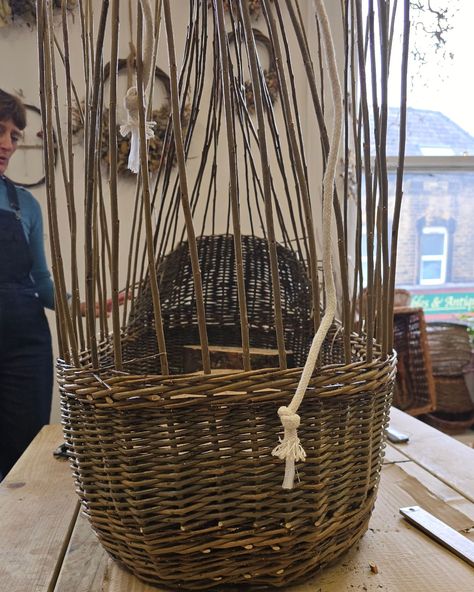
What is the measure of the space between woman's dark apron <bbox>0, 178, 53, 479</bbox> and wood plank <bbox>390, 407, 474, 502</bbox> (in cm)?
105

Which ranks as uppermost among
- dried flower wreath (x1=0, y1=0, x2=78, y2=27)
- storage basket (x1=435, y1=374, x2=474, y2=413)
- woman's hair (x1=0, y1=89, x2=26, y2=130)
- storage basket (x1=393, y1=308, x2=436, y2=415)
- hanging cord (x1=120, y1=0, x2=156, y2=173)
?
dried flower wreath (x1=0, y1=0, x2=78, y2=27)

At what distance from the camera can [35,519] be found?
2.21 feet

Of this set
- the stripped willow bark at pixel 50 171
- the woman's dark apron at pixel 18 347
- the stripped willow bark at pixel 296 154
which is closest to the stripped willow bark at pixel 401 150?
the stripped willow bark at pixel 296 154

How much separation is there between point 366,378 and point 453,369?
160 cm

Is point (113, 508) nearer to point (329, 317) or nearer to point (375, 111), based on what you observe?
point (329, 317)

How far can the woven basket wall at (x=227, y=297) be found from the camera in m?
0.97

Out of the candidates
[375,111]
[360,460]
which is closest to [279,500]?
[360,460]

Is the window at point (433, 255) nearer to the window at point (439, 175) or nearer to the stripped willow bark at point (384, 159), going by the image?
the window at point (439, 175)

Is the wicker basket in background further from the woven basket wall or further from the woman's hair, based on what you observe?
the woman's hair

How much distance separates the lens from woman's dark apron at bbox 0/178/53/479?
150cm

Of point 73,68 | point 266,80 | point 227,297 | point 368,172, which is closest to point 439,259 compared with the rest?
point 266,80

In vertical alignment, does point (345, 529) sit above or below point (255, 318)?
below

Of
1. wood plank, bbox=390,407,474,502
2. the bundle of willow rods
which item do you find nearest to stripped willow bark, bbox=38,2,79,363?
the bundle of willow rods

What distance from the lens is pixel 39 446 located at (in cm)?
97
